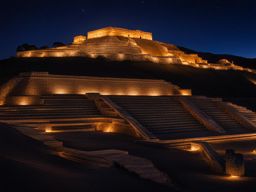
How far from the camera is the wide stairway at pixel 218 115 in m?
19.3

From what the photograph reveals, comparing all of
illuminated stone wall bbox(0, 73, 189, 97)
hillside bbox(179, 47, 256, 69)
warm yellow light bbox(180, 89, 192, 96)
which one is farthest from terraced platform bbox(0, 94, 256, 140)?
hillside bbox(179, 47, 256, 69)

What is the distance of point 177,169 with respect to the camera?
993cm

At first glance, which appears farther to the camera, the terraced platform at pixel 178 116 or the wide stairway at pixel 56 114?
the terraced platform at pixel 178 116

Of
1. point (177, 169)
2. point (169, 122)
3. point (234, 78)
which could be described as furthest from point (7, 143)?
point (234, 78)

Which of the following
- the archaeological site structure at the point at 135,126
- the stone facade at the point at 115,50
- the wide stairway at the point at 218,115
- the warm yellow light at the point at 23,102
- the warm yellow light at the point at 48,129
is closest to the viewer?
the archaeological site structure at the point at 135,126

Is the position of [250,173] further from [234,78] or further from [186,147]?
[234,78]

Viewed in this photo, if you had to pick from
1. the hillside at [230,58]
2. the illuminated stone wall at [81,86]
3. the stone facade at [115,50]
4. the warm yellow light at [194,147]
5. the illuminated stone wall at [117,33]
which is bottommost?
the warm yellow light at [194,147]

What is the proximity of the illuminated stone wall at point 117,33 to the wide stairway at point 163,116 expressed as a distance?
29677 mm

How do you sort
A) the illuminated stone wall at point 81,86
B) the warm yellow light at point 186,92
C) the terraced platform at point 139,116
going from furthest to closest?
the warm yellow light at point 186,92
the illuminated stone wall at point 81,86
the terraced platform at point 139,116

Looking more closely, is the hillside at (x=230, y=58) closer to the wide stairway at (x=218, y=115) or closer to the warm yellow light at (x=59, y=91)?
the wide stairway at (x=218, y=115)

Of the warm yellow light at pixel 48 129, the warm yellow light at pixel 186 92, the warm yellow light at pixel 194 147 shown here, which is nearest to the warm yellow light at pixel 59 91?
the warm yellow light at pixel 48 129

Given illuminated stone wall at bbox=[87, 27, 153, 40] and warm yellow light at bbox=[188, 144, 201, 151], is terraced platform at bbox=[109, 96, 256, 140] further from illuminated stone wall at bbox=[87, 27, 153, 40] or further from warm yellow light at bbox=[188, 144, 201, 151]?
illuminated stone wall at bbox=[87, 27, 153, 40]

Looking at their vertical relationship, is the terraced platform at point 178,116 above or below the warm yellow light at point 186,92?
below

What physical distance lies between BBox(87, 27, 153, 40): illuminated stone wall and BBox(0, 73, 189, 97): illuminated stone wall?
81.0 feet
